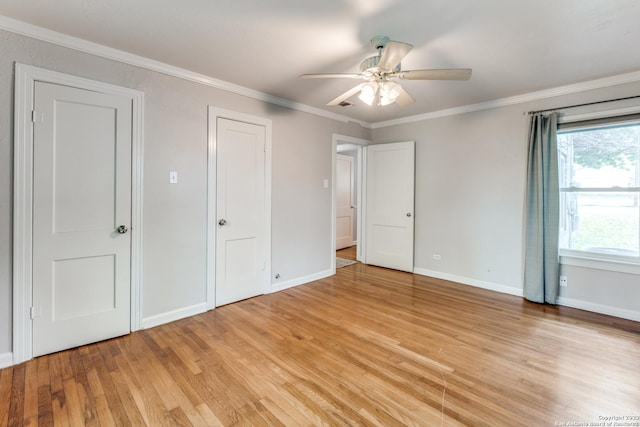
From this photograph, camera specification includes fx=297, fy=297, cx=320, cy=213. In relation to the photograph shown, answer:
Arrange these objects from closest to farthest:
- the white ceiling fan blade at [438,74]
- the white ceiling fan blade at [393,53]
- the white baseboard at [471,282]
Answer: the white ceiling fan blade at [393,53], the white ceiling fan blade at [438,74], the white baseboard at [471,282]

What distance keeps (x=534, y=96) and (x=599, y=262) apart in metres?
1.99

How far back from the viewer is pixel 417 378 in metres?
2.02

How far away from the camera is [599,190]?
3.23 metres

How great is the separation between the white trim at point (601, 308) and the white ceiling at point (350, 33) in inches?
93.8

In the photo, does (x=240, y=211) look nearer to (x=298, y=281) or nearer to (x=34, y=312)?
(x=298, y=281)

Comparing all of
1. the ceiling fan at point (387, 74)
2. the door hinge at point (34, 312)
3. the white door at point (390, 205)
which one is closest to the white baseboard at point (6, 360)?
the door hinge at point (34, 312)

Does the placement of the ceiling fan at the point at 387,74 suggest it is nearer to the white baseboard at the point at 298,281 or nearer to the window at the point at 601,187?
the window at the point at 601,187

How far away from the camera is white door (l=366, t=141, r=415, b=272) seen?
4.70 meters

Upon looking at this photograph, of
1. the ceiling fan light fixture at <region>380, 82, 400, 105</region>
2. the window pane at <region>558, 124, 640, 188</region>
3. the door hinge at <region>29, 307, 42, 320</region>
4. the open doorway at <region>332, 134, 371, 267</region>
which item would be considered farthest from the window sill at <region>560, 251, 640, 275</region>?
the door hinge at <region>29, 307, 42, 320</region>

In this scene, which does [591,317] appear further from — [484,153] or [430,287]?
[484,153]

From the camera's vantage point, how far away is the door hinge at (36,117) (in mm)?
2182

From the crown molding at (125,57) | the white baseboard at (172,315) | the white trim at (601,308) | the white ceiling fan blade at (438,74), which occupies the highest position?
the crown molding at (125,57)

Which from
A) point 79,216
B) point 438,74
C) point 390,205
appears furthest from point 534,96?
point 79,216

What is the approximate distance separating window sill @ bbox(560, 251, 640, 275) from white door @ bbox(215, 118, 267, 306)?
3.53 metres
